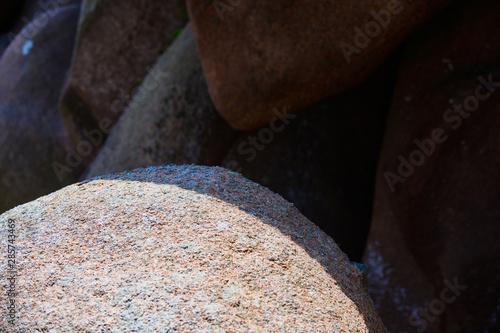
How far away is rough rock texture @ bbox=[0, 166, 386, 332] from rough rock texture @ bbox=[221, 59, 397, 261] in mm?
1404

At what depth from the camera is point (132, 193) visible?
1.73m

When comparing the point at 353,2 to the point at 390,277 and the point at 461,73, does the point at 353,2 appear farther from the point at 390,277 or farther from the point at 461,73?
the point at 390,277

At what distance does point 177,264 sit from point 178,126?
6.73 feet

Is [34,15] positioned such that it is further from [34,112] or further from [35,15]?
[34,112]

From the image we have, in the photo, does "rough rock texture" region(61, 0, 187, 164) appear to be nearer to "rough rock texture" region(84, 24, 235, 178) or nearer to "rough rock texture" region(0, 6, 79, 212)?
"rough rock texture" region(0, 6, 79, 212)

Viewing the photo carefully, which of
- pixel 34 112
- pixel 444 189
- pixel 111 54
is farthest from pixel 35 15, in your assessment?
pixel 444 189

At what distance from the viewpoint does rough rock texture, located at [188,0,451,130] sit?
8.46ft

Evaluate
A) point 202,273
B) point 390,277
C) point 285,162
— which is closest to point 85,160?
point 285,162

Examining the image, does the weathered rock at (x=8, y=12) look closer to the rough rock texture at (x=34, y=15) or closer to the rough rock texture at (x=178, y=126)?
the rough rock texture at (x=34, y=15)

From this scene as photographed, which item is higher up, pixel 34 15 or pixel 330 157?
pixel 330 157

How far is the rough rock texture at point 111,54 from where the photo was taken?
4320 millimetres

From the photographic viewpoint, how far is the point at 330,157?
10.8ft

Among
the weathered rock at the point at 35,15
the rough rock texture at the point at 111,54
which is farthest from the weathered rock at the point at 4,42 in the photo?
the rough rock texture at the point at 111,54

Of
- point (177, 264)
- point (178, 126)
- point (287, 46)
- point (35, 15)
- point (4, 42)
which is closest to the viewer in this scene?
point (177, 264)
